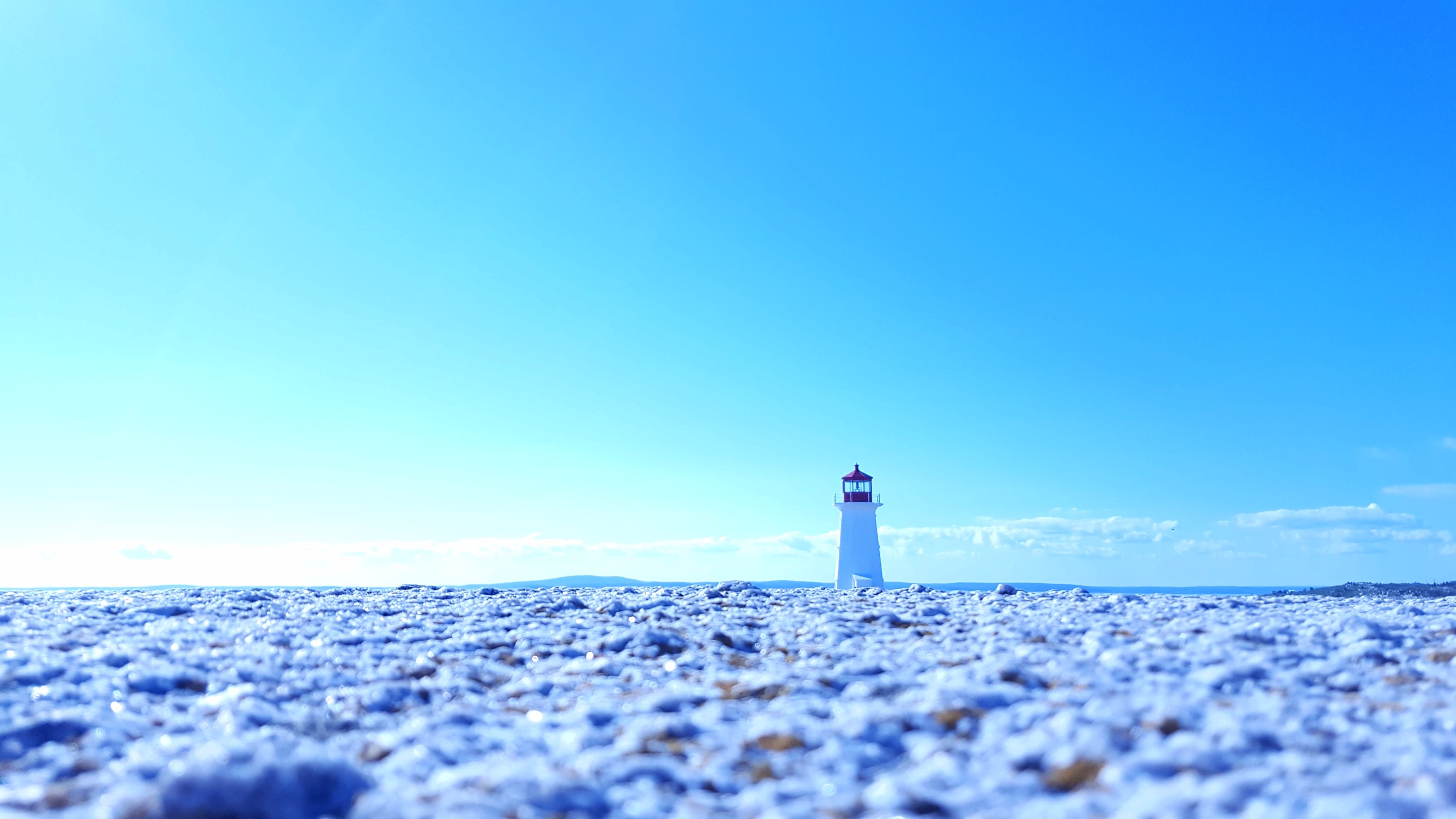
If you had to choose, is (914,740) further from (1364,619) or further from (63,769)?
(1364,619)

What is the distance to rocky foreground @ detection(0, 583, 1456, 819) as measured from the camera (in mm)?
4285

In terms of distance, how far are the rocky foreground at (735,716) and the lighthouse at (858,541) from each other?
31.4 meters

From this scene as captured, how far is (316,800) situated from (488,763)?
3.03 feet

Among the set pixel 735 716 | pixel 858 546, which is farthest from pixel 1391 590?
pixel 735 716

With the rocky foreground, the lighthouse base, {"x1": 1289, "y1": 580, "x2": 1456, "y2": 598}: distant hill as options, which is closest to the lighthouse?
the lighthouse base

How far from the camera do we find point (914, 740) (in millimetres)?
5277

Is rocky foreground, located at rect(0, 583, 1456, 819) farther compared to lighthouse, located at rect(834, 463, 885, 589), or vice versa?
lighthouse, located at rect(834, 463, 885, 589)

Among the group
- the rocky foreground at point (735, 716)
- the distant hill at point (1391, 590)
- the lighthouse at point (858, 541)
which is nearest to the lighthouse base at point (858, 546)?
the lighthouse at point (858, 541)

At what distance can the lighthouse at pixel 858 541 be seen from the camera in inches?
1678

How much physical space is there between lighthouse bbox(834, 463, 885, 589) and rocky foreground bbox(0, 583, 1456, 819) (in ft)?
103

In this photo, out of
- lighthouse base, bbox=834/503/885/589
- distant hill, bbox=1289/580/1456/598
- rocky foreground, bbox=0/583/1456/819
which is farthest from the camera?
lighthouse base, bbox=834/503/885/589

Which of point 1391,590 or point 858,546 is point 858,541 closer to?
point 858,546

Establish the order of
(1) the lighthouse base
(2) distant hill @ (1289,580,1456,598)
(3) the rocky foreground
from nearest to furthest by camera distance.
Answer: (3) the rocky foreground → (2) distant hill @ (1289,580,1456,598) → (1) the lighthouse base

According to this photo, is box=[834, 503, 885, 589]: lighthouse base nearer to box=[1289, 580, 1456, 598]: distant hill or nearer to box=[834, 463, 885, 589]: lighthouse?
box=[834, 463, 885, 589]: lighthouse
